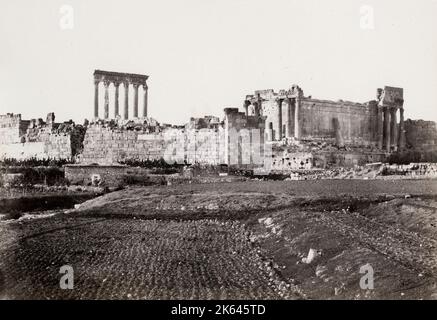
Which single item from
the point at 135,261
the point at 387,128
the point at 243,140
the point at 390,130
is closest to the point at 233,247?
the point at 135,261

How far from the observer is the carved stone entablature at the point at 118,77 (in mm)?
50656

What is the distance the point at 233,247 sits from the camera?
736 inches

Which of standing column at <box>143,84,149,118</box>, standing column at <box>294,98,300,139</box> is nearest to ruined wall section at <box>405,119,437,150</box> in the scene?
standing column at <box>294,98,300,139</box>

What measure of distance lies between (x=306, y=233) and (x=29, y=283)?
322 inches

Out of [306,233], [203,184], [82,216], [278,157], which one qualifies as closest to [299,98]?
[278,157]

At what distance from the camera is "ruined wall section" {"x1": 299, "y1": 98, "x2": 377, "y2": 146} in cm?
5722

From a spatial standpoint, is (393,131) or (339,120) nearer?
(339,120)

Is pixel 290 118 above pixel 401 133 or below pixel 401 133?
above

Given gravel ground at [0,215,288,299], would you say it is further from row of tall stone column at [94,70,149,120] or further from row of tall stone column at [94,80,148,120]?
row of tall stone column at [94,80,148,120]

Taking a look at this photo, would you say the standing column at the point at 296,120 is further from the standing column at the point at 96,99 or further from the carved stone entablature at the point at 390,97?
the standing column at the point at 96,99

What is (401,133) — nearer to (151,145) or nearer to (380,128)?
(380,128)

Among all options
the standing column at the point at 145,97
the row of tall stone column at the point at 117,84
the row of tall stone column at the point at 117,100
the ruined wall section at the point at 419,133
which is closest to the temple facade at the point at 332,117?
the ruined wall section at the point at 419,133

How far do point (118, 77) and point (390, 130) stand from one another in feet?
94.6

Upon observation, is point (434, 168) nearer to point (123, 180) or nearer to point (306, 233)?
point (123, 180)
